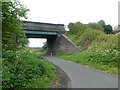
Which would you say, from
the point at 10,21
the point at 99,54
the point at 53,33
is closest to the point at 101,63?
the point at 99,54

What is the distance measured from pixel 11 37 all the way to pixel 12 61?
4508mm

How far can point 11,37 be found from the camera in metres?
17.4

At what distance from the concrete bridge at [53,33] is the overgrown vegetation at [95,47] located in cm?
130

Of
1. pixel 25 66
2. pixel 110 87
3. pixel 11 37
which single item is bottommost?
pixel 110 87

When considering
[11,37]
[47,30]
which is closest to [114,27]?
[47,30]

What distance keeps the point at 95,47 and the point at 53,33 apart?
44.4ft

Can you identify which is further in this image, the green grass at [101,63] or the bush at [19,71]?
the green grass at [101,63]

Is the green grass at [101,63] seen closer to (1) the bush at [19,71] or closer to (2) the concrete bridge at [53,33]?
(1) the bush at [19,71]

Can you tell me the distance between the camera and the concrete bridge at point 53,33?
3834 centimetres

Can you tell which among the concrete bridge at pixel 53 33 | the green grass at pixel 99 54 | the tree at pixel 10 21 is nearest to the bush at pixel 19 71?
the tree at pixel 10 21

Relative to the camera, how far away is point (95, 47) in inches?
1158

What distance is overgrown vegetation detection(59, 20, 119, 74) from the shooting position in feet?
66.2

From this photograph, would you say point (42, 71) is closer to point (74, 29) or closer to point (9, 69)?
point (9, 69)

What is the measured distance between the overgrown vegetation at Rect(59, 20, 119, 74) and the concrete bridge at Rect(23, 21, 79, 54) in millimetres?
1304
